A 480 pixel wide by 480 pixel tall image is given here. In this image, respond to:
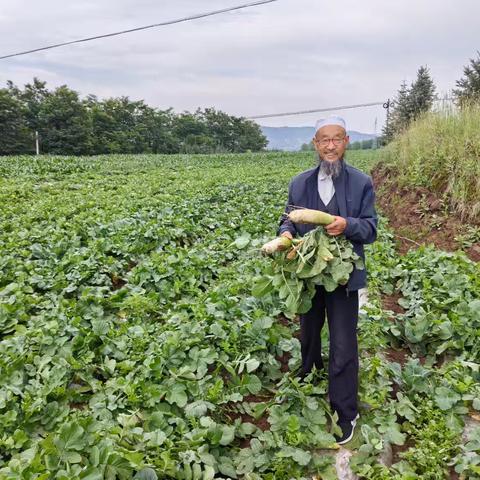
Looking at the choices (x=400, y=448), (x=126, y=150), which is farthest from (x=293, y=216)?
(x=126, y=150)

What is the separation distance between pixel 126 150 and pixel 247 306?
51.5 metres

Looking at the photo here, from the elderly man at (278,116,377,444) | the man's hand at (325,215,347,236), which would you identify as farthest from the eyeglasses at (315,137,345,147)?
the man's hand at (325,215,347,236)

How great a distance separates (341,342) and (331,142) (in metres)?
1.15

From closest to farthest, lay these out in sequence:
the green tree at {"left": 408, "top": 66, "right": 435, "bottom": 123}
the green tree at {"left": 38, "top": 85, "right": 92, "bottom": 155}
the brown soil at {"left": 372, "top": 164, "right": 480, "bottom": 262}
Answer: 1. the brown soil at {"left": 372, "top": 164, "right": 480, "bottom": 262}
2. the green tree at {"left": 408, "top": 66, "right": 435, "bottom": 123}
3. the green tree at {"left": 38, "top": 85, "right": 92, "bottom": 155}

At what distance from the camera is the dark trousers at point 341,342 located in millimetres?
2697

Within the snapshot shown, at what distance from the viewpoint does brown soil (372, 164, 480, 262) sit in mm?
6512

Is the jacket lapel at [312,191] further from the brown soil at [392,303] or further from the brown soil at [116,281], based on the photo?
the brown soil at [116,281]

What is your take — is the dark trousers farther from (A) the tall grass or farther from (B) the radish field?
(A) the tall grass

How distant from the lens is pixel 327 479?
2521 millimetres

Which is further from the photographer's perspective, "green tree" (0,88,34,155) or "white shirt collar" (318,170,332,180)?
"green tree" (0,88,34,155)

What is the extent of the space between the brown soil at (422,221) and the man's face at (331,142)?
12.8 ft

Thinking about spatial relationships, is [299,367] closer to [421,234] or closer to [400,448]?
[400,448]

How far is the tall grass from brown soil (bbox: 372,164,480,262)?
0.17 meters

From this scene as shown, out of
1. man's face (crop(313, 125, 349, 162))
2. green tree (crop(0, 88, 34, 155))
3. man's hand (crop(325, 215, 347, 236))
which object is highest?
green tree (crop(0, 88, 34, 155))
